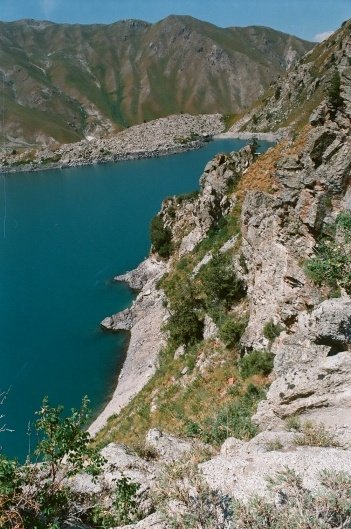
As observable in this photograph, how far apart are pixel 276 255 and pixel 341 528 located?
2062cm

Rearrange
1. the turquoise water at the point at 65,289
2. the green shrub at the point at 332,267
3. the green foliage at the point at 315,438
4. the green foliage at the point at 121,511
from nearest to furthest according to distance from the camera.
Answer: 1. the green foliage at the point at 121,511
2. the green foliage at the point at 315,438
3. the green shrub at the point at 332,267
4. the turquoise water at the point at 65,289

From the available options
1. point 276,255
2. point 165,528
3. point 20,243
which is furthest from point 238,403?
point 20,243

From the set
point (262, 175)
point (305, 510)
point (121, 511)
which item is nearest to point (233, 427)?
point (121, 511)

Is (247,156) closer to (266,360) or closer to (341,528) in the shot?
(266,360)

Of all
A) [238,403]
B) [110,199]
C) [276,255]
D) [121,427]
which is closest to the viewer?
[238,403]

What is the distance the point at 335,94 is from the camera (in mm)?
27547

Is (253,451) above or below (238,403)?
above

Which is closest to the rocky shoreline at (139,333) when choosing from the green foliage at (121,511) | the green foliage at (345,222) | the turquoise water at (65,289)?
the turquoise water at (65,289)

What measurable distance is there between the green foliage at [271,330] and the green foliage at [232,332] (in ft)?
12.9

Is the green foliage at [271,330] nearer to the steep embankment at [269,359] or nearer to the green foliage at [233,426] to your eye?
the steep embankment at [269,359]

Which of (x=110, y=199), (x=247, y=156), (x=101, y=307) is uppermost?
(x=247, y=156)

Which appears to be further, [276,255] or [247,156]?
[247,156]

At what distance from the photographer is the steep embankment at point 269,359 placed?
9531 millimetres

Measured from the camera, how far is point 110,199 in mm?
143875
